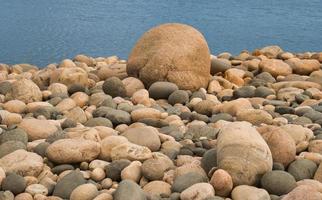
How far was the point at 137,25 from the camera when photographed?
2273 centimetres

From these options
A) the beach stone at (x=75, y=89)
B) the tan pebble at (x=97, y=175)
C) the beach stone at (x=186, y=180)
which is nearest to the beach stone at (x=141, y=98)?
the beach stone at (x=75, y=89)

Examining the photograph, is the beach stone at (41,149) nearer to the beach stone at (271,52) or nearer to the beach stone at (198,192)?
the beach stone at (198,192)

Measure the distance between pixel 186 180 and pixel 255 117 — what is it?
2.15 metres

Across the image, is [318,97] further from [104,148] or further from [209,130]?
[104,148]

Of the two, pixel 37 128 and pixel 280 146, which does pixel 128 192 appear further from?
pixel 37 128

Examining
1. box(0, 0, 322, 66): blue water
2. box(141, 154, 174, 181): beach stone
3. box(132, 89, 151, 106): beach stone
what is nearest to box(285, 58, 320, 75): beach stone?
box(132, 89, 151, 106): beach stone


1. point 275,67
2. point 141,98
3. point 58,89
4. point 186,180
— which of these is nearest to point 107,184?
point 186,180

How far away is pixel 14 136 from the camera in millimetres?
5547

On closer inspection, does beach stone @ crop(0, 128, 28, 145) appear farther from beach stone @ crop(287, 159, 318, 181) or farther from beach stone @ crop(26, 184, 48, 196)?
beach stone @ crop(287, 159, 318, 181)

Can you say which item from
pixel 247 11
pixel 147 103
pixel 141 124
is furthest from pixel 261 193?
pixel 247 11

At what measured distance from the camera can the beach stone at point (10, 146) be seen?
5219 mm

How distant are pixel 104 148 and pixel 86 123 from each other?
1155 mm

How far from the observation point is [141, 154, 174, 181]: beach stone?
470 cm

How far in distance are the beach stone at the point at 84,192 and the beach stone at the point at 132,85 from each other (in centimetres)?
372
